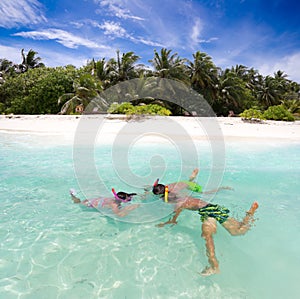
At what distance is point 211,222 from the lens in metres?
3.58

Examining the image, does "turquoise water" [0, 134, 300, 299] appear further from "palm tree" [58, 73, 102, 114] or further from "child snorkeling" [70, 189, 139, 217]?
"palm tree" [58, 73, 102, 114]

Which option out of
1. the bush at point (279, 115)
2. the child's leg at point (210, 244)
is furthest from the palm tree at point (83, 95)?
the child's leg at point (210, 244)

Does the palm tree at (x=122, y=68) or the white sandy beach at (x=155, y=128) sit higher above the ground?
the palm tree at (x=122, y=68)

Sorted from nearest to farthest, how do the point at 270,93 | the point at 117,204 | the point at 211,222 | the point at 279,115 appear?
the point at 211,222 → the point at 117,204 → the point at 279,115 → the point at 270,93

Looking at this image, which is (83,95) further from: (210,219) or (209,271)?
(209,271)

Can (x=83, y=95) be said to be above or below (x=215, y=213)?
above

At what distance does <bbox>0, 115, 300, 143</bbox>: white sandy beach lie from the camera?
13.0 m

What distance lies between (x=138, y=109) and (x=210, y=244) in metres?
14.3

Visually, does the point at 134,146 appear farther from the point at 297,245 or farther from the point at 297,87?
the point at 297,87

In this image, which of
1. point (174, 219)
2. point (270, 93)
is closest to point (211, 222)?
point (174, 219)

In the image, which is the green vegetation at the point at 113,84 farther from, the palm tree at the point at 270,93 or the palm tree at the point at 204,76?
the palm tree at the point at 270,93

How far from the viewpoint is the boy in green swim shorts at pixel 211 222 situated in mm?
3118

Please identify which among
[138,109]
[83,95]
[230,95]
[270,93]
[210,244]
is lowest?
[210,244]

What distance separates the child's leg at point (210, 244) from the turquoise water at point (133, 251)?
88mm
